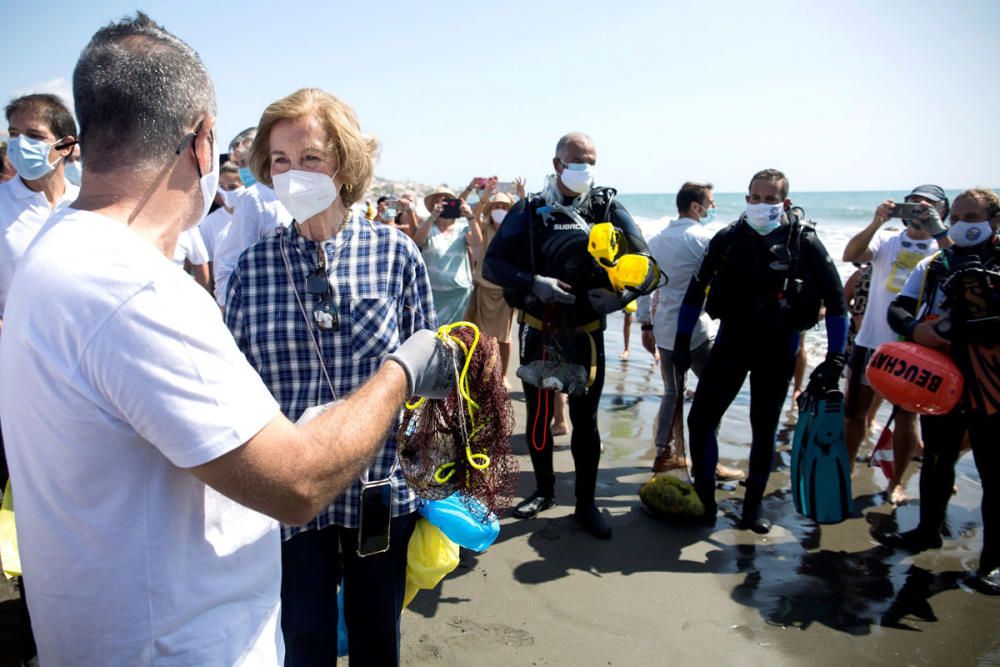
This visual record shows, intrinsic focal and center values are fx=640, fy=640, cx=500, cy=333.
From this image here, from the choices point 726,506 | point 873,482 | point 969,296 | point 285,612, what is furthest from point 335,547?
point 873,482

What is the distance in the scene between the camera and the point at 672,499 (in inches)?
171

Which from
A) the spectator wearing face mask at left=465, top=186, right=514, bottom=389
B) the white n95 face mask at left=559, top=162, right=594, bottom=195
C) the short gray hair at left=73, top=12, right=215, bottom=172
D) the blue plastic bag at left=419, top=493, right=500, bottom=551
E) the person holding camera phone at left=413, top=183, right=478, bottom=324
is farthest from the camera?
the spectator wearing face mask at left=465, top=186, right=514, bottom=389

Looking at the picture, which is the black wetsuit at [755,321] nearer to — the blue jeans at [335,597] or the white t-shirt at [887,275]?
the white t-shirt at [887,275]

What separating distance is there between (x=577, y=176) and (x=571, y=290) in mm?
754

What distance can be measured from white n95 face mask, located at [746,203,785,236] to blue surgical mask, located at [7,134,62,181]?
13.7 ft

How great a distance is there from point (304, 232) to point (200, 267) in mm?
3528

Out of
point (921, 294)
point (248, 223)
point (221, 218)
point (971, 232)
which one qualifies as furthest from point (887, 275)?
point (221, 218)

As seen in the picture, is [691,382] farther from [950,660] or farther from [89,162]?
[89,162]

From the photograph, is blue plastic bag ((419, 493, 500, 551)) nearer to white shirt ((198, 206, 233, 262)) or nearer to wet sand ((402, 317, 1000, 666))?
wet sand ((402, 317, 1000, 666))

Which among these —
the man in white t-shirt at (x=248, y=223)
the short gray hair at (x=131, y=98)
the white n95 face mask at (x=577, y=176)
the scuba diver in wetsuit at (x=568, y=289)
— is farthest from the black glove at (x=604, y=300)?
the short gray hair at (x=131, y=98)

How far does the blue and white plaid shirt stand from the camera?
2.07 meters

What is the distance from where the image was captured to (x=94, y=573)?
1.10m

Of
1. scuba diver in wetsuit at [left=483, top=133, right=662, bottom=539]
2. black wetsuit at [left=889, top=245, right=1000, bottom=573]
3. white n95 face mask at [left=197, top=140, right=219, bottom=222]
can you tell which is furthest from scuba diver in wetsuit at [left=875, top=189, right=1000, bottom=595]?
white n95 face mask at [left=197, top=140, right=219, bottom=222]

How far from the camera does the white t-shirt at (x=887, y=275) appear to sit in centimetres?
521
